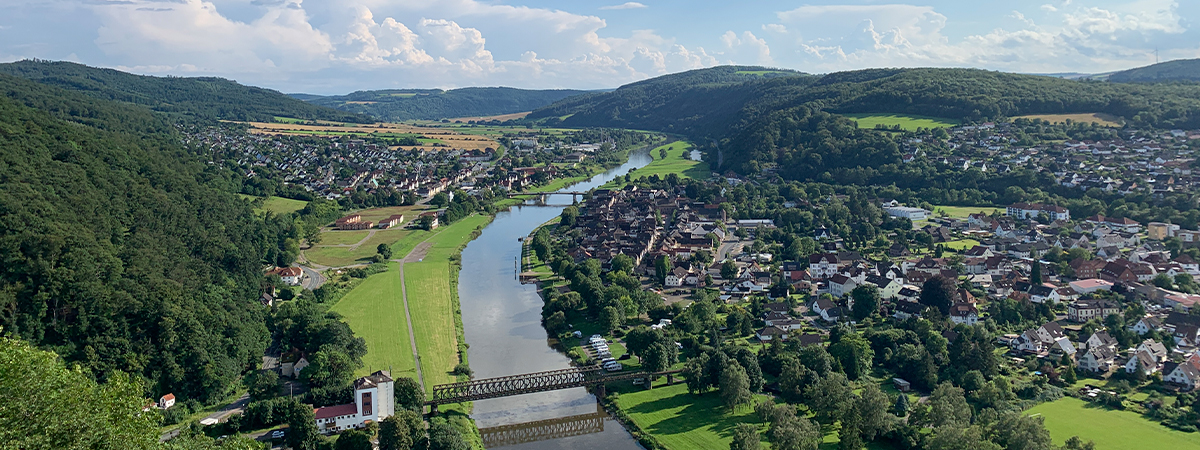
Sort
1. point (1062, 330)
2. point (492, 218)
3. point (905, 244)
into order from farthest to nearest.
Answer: point (492, 218)
point (905, 244)
point (1062, 330)

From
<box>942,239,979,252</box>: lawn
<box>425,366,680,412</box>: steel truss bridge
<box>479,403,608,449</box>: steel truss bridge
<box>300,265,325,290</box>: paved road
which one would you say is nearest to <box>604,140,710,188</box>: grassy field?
<box>942,239,979,252</box>: lawn

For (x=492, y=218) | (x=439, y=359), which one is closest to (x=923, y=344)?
(x=439, y=359)

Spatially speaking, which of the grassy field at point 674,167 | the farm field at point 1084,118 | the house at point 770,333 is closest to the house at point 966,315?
the house at point 770,333

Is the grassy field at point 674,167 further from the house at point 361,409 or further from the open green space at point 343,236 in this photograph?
the house at point 361,409

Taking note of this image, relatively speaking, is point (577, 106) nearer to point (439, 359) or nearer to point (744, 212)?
point (744, 212)

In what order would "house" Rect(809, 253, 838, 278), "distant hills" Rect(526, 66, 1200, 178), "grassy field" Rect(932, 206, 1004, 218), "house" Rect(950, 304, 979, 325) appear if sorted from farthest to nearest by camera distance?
"distant hills" Rect(526, 66, 1200, 178)
"grassy field" Rect(932, 206, 1004, 218)
"house" Rect(809, 253, 838, 278)
"house" Rect(950, 304, 979, 325)

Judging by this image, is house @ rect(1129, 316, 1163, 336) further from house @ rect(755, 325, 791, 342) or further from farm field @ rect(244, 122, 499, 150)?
farm field @ rect(244, 122, 499, 150)

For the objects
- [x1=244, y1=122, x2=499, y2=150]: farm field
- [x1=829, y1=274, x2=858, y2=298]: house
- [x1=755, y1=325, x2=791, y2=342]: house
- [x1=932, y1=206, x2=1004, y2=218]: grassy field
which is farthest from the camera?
[x1=244, y1=122, x2=499, y2=150]: farm field
